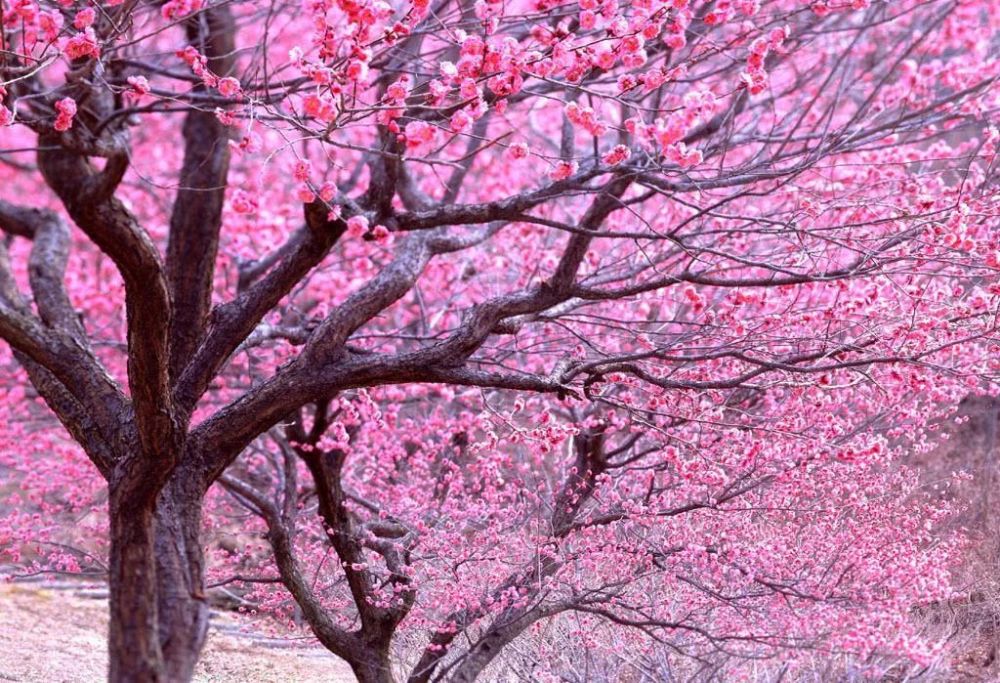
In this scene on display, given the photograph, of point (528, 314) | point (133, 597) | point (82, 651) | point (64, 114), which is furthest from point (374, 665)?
point (82, 651)

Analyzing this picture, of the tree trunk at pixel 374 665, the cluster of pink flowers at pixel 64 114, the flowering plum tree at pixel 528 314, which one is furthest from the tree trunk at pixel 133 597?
the tree trunk at pixel 374 665

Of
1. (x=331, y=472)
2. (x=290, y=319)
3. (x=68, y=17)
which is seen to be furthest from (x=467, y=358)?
(x=290, y=319)

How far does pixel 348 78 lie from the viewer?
Answer: 3762 millimetres

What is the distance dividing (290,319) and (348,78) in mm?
5899

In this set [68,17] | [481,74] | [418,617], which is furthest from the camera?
[418,617]

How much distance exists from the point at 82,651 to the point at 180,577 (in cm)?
681

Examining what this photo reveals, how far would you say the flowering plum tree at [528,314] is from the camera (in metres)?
4.35

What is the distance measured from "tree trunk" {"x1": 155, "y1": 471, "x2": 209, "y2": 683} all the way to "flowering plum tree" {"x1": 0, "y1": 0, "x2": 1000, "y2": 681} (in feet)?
0.05

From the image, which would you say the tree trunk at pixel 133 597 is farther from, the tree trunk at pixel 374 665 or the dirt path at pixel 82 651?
the dirt path at pixel 82 651

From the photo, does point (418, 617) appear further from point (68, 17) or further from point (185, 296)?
point (68, 17)

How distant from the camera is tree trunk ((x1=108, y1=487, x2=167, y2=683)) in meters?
4.30

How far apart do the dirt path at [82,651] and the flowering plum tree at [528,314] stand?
45.5 inches

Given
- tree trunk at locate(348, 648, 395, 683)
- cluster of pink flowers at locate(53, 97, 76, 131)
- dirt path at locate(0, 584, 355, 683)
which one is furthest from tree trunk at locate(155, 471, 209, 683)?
dirt path at locate(0, 584, 355, 683)

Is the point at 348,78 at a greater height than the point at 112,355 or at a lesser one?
lesser
